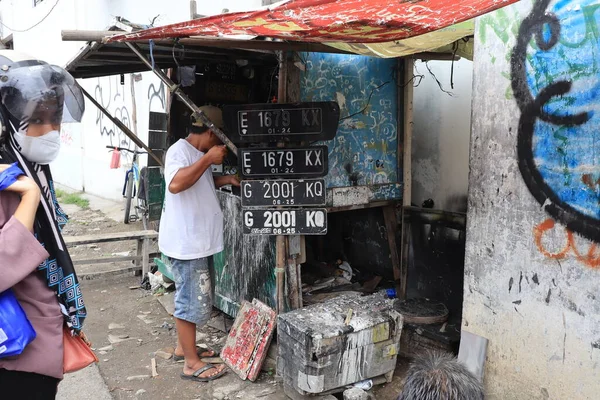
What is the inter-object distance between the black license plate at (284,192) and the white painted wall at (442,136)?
187cm

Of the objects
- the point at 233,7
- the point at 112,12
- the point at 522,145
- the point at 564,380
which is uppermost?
the point at 112,12

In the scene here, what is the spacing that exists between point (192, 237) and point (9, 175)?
219 centimetres

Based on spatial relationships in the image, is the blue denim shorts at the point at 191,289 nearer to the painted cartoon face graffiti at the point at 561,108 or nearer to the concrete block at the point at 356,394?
the concrete block at the point at 356,394

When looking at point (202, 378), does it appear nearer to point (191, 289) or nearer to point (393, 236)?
point (191, 289)

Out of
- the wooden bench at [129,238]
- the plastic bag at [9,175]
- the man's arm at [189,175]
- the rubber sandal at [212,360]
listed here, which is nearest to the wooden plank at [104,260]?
the wooden bench at [129,238]

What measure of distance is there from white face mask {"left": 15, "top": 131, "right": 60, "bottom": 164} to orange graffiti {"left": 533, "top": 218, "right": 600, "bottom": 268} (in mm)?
2514

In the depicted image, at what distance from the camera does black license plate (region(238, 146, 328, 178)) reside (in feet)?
11.9

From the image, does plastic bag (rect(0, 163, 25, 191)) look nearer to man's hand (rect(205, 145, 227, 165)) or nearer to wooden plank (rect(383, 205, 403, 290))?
man's hand (rect(205, 145, 227, 165))

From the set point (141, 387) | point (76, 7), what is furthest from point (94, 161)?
A: point (141, 387)

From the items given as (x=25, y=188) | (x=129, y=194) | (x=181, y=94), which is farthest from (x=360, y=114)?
(x=129, y=194)

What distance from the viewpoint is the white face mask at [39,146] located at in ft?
6.49

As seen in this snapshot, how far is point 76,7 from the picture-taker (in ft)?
38.3

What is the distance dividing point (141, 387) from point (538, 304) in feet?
9.61

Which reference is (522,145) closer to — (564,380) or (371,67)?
(564,380)
